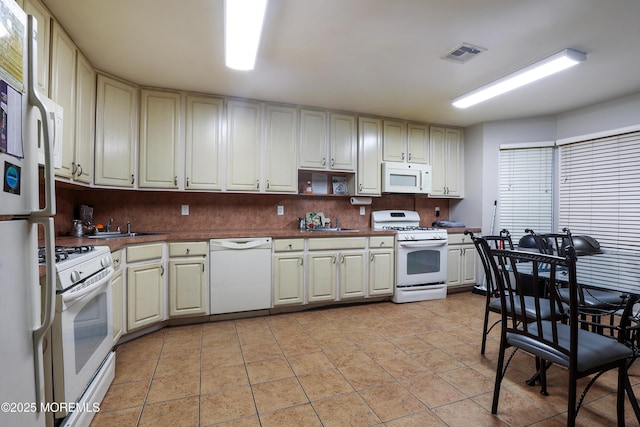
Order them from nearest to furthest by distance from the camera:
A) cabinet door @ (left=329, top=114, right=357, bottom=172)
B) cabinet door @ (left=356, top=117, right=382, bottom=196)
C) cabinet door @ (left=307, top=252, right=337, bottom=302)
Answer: cabinet door @ (left=307, top=252, right=337, bottom=302)
cabinet door @ (left=329, top=114, right=357, bottom=172)
cabinet door @ (left=356, top=117, right=382, bottom=196)

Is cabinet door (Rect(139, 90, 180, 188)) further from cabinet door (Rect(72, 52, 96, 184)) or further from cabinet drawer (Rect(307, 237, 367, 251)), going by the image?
cabinet drawer (Rect(307, 237, 367, 251))

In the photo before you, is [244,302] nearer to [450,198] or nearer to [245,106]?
[245,106]

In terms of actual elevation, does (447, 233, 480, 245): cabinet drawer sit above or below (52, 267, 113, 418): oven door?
above

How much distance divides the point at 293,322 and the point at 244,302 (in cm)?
53

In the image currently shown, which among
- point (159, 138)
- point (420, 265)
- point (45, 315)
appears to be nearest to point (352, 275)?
point (420, 265)

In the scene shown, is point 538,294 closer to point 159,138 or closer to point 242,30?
point 242,30

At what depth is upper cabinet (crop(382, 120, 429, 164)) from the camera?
4.21m

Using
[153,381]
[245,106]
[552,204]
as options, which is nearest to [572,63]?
[552,204]

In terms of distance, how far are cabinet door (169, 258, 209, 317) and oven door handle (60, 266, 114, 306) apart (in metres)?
1.06

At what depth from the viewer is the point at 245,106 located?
3502 millimetres

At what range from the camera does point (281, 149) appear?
3.65 meters

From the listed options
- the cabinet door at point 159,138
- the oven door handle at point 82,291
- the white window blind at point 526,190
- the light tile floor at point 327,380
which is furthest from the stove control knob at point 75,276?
the white window blind at point 526,190

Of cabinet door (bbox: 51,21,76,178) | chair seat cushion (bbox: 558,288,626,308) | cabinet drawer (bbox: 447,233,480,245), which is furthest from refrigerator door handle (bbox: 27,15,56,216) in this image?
cabinet drawer (bbox: 447,233,480,245)

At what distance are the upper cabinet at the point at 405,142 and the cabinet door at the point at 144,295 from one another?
301 cm
